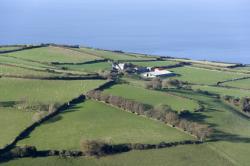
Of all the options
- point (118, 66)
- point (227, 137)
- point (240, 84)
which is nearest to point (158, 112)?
point (227, 137)

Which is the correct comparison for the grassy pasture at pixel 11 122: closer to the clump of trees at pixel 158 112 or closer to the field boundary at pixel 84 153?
the field boundary at pixel 84 153

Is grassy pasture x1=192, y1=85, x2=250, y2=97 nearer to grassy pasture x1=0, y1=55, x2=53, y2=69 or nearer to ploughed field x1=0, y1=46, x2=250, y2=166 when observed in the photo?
ploughed field x1=0, y1=46, x2=250, y2=166

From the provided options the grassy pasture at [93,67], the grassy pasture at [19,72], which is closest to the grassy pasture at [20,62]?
the grassy pasture at [19,72]

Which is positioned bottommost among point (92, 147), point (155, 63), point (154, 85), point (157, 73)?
point (92, 147)


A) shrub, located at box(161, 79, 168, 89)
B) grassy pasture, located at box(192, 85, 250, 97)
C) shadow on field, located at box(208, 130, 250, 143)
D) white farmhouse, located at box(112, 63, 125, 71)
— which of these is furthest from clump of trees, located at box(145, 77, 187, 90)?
shadow on field, located at box(208, 130, 250, 143)

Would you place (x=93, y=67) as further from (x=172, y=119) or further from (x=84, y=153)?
(x=84, y=153)

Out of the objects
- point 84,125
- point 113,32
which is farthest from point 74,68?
point 113,32

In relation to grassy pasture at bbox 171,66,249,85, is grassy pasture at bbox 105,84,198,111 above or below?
below
